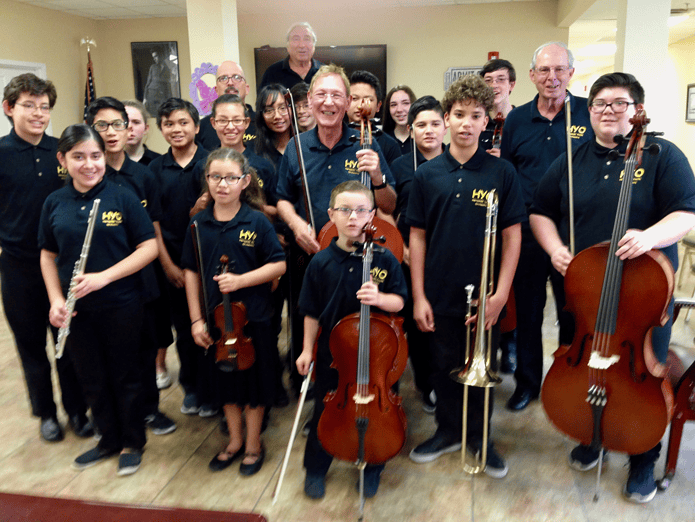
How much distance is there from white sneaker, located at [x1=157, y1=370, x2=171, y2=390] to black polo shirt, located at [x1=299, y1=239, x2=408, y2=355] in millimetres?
1427

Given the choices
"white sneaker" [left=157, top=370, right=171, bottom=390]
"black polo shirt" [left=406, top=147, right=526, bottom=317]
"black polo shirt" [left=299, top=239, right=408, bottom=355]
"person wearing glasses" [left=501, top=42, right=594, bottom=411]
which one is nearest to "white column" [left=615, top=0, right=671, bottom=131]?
"person wearing glasses" [left=501, top=42, right=594, bottom=411]

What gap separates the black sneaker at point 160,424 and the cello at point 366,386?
1.00m

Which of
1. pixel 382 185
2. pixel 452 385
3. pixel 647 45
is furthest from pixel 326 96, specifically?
pixel 647 45

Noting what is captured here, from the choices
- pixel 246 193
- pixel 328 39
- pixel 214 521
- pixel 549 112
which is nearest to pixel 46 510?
pixel 214 521

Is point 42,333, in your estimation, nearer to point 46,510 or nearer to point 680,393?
point 46,510

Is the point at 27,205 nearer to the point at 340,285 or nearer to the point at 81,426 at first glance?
the point at 81,426

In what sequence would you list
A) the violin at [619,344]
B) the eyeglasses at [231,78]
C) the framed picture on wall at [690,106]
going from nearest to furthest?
the violin at [619,344] → the eyeglasses at [231,78] → the framed picture on wall at [690,106]

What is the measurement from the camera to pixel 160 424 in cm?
245

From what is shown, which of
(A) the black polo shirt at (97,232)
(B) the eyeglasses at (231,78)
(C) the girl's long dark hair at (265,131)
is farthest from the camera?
(B) the eyeglasses at (231,78)

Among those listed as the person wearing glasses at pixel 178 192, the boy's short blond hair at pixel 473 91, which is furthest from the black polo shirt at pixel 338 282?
the person wearing glasses at pixel 178 192

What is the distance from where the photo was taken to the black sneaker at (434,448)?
7.06ft

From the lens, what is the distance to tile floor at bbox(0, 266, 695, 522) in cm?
186

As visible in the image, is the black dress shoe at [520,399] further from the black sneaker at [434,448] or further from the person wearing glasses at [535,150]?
the black sneaker at [434,448]

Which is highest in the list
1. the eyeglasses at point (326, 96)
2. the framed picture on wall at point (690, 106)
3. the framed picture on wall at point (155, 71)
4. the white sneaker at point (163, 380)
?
the framed picture on wall at point (155, 71)
